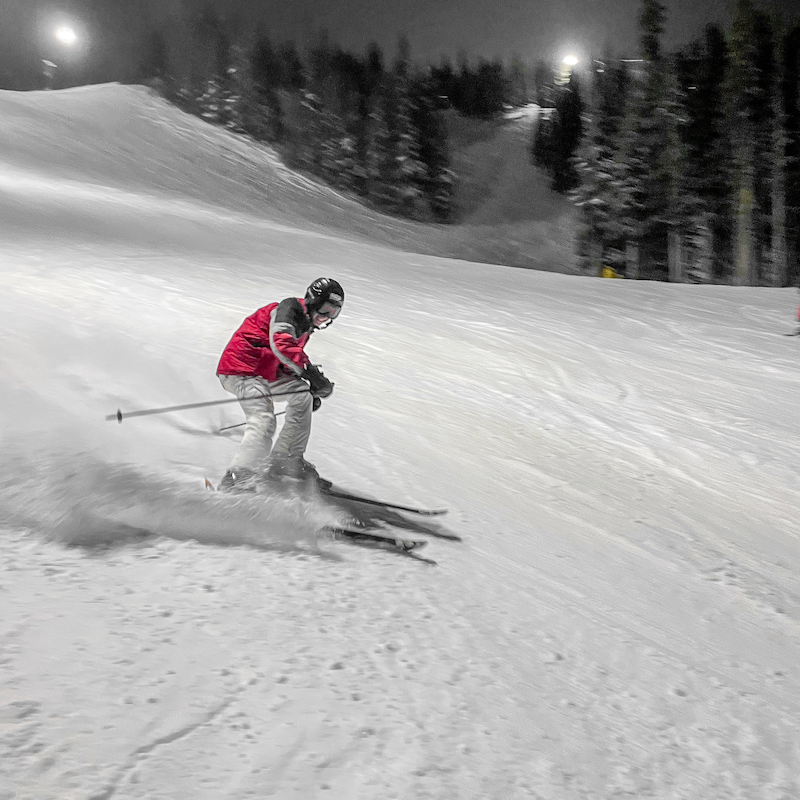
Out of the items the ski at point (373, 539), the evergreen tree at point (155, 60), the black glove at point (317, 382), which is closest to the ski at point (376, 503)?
the ski at point (373, 539)

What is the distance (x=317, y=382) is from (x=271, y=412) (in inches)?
13.8

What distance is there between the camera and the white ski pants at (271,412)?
14.9 ft

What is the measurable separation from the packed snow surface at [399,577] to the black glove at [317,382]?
0.70 meters

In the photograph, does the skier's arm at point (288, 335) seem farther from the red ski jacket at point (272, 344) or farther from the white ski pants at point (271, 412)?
the white ski pants at point (271, 412)

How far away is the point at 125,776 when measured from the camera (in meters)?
2.28

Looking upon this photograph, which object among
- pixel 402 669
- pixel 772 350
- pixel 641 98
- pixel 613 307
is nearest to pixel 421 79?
pixel 641 98

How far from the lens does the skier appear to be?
447 cm

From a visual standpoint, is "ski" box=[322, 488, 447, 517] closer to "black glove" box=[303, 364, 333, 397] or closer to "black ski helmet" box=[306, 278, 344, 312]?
"black glove" box=[303, 364, 333, 397]

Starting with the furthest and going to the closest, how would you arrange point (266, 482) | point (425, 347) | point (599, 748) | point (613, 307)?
point (613, 307)
point (425, 347)
point (266, 482)
point (599, 748)

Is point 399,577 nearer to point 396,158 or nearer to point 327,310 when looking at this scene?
point 327,310

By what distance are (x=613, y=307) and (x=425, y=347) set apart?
19.1ft

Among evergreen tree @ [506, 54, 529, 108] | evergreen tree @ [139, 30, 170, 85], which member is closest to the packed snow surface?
evergreen tree @ [139, 30, 170, 85]

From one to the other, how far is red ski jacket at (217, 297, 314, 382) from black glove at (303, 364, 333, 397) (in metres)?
0.05

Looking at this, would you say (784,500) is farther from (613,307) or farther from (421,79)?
(421,79)
